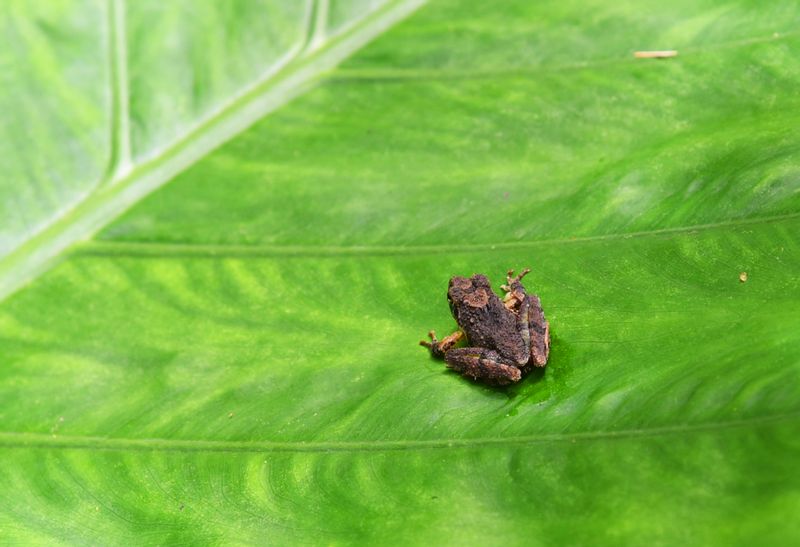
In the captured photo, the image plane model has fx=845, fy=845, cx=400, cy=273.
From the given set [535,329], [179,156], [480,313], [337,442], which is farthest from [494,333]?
[179,156]

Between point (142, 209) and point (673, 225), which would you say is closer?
point (673, 225)

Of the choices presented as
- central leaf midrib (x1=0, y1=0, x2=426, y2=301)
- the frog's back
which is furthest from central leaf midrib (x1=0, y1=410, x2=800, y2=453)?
central leaf midrib (x1=0, y1=0, x2=426, y2=301)

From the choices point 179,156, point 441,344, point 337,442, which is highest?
point 179,156

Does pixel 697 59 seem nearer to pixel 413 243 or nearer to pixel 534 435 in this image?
pixel 413 243

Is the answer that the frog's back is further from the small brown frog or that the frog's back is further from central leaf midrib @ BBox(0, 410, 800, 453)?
central leaf midrib @ BBox(0, 410, 800, 453)

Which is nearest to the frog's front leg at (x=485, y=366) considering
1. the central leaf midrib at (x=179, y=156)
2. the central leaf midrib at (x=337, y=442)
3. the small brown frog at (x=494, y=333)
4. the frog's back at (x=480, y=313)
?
the small brown frog at (x=494, y=333)

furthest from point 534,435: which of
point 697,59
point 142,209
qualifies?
point 142,209

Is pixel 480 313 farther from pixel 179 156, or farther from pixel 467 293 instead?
pixel 179 156
